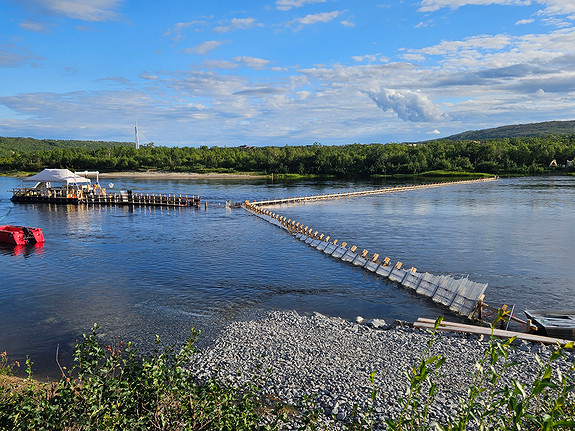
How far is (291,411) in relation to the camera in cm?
1406

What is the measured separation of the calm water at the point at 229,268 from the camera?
23633mm

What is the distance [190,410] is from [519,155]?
179 meters

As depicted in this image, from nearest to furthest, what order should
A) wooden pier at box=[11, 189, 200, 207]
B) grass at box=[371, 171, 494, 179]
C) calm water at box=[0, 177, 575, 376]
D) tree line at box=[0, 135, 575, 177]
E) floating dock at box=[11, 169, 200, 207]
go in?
calm water at box=[0, 177, 575, 376] → wooden pier at box=[11, 189, 200, 207] → floating dock at box=[11, 169, 200, 207] → grass at box=[371, 171, 494, 179] → tree line at box=[0, 135, 575, 177]

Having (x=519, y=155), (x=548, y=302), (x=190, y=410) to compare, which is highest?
(x=519, y=155)

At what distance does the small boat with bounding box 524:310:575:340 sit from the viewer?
19.5 m

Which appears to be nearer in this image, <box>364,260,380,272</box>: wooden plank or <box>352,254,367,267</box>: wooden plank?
<box>364,260,380,272</box>: wooden plank

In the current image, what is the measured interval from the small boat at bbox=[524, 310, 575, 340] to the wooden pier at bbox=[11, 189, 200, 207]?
6171cm

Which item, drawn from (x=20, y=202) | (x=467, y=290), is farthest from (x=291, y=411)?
(x=20, y=202)

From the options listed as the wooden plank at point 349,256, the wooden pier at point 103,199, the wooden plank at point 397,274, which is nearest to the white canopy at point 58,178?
the wooden pier at point 103,199

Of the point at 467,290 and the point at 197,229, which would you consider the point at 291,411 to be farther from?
the point at 197,229

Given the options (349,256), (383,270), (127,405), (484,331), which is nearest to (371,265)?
(383,270)

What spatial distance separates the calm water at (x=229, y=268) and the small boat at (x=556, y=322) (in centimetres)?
481

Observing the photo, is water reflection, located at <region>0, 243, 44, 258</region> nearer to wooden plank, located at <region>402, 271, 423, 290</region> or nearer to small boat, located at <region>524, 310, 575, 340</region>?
wooden plank, located at <region>402, 271, 423, 290</region>

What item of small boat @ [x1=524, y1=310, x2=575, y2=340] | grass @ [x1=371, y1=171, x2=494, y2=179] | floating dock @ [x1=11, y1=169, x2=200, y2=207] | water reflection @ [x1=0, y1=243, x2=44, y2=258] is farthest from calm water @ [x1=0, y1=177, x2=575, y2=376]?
grass @ [x1=371, y1=171, x2=494, y2=179]
